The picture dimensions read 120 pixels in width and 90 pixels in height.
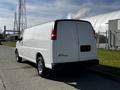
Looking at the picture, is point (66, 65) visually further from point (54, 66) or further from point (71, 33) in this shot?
point (71, 33)

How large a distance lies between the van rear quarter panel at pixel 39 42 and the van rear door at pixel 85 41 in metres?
1.08

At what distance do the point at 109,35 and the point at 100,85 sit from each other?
62.2 feet

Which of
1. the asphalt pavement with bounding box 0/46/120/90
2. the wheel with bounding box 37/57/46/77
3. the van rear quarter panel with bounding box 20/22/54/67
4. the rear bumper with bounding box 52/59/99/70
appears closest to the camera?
the asphalt pavement with bounding box 0/46/120/90

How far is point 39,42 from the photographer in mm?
9812

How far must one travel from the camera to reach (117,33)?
2528 cm

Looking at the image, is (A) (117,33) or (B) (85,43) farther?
(A) (117,33)

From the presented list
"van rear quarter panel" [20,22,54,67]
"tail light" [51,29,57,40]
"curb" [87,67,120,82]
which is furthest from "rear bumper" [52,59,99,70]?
A: "tail light" [51,29,57,40]

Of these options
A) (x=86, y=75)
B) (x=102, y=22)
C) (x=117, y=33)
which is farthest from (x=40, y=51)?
(x=102, y=22)

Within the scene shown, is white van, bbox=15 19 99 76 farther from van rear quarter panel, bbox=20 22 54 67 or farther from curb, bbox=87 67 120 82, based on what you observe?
curb, bbox=87 67 120 82

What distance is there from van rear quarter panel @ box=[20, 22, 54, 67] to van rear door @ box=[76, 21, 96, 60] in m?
1.08

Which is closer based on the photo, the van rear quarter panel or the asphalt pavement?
the asphalt pavement

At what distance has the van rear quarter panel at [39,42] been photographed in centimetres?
884

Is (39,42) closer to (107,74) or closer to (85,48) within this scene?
(85,48)

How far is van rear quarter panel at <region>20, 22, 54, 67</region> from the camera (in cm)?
884
